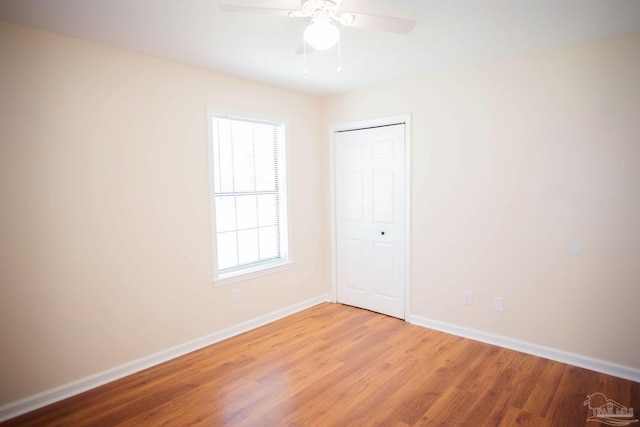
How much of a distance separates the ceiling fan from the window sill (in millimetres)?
2237

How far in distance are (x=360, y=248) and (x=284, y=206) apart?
97cm

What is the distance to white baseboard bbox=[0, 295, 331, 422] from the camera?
91.4 inches

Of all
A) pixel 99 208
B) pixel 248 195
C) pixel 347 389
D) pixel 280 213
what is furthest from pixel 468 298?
pixel 99 208

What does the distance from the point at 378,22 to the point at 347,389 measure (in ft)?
7.51

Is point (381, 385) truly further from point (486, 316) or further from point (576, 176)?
point (576, 176)

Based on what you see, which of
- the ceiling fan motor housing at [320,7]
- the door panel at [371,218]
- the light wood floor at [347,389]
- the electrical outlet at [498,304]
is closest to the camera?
the ceiling fan motor housing at [320,7]

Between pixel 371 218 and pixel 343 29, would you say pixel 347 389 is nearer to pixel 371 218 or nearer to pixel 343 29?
pixel 371 218

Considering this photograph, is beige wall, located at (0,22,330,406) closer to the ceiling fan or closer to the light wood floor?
the light wood floor

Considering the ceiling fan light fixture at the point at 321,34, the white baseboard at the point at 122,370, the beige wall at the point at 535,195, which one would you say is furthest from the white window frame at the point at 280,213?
the ceiling fan light fixture at the point at 321,34

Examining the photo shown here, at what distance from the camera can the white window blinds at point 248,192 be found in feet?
11.3

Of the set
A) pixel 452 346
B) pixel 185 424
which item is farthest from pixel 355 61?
pixel 185 424

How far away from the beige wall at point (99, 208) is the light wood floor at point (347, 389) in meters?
0.31

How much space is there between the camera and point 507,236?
10.2 ft

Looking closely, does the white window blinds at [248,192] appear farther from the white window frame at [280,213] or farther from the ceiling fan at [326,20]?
the ceiling fan at [326,20]
